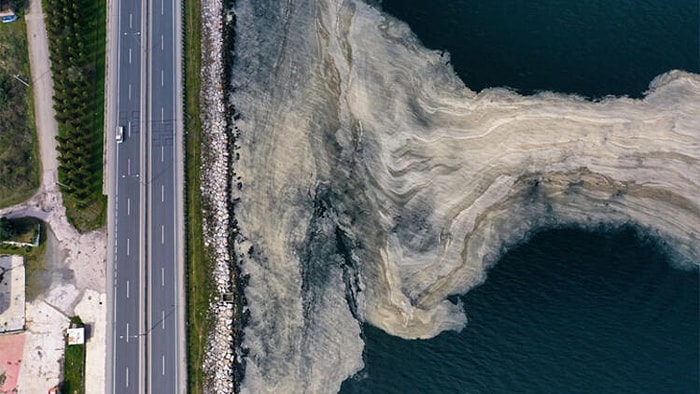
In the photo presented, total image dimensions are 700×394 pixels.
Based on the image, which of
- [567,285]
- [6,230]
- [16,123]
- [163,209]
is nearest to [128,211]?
Result: [163,209]

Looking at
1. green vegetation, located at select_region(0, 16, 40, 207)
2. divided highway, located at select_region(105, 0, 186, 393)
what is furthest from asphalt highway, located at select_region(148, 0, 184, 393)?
green vegetation, located at select_region(0, 16, 40, 207)

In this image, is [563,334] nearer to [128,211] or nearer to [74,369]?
[128,211]

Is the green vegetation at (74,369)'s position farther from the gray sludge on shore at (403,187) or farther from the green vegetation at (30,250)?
the gray sludge on shore at (403,187)

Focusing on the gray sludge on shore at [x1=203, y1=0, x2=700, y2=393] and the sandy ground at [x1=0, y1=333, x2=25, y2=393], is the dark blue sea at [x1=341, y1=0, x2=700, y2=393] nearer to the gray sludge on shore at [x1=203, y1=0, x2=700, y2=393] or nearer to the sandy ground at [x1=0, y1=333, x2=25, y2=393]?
the gray sludge on shore at [x1=203, y1=0, x2=700, y2=393]

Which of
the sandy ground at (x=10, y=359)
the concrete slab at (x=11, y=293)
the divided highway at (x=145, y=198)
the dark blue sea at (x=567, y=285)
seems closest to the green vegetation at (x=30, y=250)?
the concrete slab at (x=11, y=293)

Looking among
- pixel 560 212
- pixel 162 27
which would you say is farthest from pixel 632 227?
pixel 162 27

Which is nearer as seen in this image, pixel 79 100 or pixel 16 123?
pixel 79 100

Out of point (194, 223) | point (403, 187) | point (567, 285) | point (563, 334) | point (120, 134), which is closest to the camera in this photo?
point (563, 334)
